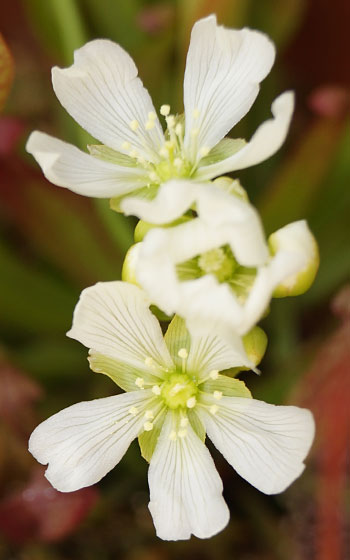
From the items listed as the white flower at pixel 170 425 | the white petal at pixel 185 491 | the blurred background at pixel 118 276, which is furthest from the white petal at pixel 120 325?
the blurred background at pixel 118 276

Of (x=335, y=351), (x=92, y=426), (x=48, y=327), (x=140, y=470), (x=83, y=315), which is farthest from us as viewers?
(x=48, y=327)

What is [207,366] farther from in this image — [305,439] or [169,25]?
[169,25]

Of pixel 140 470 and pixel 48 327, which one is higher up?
pixel 48 327

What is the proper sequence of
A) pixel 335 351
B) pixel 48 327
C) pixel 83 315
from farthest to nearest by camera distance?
pixel 48 327, pixel 335 351, pixel 83 315

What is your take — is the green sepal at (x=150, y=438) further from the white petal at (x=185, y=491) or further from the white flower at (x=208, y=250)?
the white flower at (x=208, y=250)

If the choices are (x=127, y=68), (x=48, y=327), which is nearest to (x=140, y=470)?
(x=48, y=327)

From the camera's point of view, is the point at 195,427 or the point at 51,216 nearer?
the point at 195,427

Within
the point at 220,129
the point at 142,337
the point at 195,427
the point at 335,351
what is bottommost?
the point at 335,351
